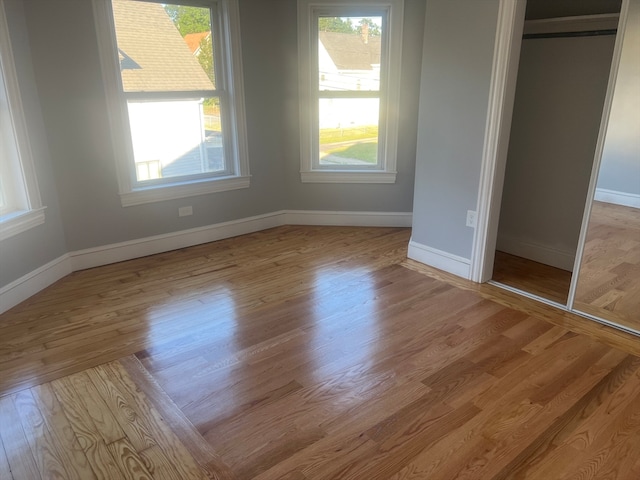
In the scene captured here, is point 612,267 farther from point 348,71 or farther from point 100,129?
point 100,129

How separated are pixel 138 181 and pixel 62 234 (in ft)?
2.41

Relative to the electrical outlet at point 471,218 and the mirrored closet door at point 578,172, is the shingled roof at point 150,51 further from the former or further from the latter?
the mirrored closet door at point 578,172

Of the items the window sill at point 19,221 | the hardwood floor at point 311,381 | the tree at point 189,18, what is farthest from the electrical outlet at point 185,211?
the tree at point 189,18

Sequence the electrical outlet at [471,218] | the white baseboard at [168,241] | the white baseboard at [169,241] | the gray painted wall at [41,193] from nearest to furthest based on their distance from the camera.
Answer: the gray painted wall at [41,193]
the white baseboard at [169,241]
the electrical outlet at [471,218]
the white baseboard at [168,241]

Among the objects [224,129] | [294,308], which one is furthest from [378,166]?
[294,308]

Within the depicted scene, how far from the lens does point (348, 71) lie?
14.4ft

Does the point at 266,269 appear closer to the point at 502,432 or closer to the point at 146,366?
the point at 146,366

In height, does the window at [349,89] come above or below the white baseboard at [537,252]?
above

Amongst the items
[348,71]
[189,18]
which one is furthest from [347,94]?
[189,18]

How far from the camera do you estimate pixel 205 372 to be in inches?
93.1

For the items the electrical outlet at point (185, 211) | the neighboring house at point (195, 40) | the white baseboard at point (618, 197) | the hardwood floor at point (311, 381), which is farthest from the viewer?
the electrical outlet at point (185, 211)

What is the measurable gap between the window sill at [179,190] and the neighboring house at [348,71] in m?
1.06

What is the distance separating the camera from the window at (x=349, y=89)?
422cm

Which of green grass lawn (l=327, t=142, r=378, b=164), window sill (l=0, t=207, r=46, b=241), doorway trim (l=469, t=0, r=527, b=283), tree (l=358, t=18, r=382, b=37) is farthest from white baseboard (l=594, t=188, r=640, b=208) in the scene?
window sill (l=0, t=207, r=46, b=241)
